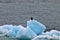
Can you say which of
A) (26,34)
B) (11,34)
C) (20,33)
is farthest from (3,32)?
(26,34)

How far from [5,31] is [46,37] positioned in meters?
1.36

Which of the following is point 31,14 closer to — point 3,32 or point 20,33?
point 3,32

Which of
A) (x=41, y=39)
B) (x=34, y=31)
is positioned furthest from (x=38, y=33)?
(x=41, y=39)

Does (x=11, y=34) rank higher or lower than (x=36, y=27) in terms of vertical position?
lower

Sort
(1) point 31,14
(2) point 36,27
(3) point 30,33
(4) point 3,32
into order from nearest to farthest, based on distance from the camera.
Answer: (3) point 30,33 < (2) point 36,27 < (4) point 3,32 < (1) point 31,14

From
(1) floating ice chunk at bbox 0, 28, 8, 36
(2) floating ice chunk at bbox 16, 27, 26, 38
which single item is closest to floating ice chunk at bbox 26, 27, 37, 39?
(2) floating ice chunk at bbox 16, 27, 26, 38

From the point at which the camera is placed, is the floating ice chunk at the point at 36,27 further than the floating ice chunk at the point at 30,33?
Yes

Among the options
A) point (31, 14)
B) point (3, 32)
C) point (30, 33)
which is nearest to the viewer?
point (30, 33)

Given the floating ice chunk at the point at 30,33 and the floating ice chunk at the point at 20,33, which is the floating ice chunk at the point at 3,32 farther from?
the floating ice chunk at the point at 30,33

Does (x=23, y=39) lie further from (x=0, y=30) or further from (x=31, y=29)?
(x=0, y=30)

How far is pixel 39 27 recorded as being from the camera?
5.86 m

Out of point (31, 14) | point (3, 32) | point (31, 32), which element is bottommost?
point (31, 14)

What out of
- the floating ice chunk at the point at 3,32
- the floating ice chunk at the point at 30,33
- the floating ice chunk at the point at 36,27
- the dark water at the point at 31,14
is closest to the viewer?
the floating ice chunk at the point at 30,33

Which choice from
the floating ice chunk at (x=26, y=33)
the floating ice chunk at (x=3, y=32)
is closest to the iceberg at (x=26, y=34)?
the floating ice chunk at (x=26, y=33)
